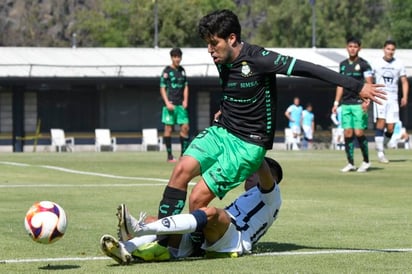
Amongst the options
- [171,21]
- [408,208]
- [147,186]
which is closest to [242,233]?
[408,208]

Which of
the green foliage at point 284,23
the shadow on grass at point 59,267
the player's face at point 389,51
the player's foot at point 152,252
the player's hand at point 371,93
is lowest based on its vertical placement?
the shadow on grass at point 59,267

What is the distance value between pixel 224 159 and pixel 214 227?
0.66 m

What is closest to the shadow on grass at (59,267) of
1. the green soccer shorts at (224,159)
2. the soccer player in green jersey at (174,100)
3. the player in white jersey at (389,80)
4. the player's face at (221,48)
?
the green soccer shorts at (224,159)

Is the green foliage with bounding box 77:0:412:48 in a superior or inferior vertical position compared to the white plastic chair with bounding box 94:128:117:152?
superior

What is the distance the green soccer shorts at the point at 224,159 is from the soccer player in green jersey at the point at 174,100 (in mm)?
15665

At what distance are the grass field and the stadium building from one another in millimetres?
27746

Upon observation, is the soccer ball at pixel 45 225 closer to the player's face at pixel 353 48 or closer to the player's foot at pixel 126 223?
the player's foot at pixel 126 223

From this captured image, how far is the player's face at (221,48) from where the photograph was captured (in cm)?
948

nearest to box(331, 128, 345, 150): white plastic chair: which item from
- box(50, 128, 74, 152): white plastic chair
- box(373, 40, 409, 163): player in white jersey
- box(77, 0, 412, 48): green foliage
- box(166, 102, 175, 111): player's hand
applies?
box(50, 128, 74, 152): white plastic chair

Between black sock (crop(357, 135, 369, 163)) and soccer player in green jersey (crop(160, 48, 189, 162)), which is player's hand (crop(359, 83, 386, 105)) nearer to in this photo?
black sock (crop(357, 135, 369, 163))

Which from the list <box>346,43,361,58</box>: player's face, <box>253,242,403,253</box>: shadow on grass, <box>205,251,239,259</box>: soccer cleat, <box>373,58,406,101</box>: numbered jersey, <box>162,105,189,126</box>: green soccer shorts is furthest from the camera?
<box>162,105,189,126</box>: green soccer shorts

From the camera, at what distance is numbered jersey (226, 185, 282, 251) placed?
9.46 m

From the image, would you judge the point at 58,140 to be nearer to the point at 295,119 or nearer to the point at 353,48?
the point at 295,119

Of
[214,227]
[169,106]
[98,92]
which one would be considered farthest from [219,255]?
[98,92]
